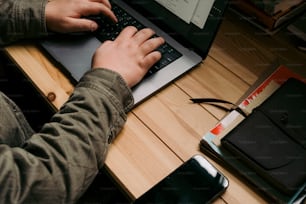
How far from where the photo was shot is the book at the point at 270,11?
866mm

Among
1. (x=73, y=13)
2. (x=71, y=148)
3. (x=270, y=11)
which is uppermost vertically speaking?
(x=270, y=11)

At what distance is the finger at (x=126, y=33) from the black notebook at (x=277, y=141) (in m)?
0.30

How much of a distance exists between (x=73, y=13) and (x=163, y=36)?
201 mm

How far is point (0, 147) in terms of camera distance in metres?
0.57

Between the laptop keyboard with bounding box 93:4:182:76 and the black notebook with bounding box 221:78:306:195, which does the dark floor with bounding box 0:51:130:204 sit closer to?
the laptop keyboard with bounding box 93:4:182:76

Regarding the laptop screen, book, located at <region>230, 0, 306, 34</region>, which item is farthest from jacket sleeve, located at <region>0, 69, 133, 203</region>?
book, located at <region>230, 0, 306, 34</region>

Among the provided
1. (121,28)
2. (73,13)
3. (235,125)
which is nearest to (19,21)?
(73,13)

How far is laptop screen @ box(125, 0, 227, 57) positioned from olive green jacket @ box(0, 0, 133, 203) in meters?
0.21

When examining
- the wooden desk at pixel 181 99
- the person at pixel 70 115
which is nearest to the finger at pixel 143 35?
the person at pixel 70 115

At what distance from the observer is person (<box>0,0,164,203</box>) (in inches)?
21.9

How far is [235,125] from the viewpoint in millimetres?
672

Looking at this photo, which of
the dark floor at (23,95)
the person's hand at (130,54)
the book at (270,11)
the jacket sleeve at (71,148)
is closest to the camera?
the jacket sleeve at (71,148)

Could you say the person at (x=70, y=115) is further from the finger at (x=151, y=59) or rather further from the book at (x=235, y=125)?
the book at (x=235, y=125)

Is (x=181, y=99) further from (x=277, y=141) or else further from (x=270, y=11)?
(x=270, y=11)
